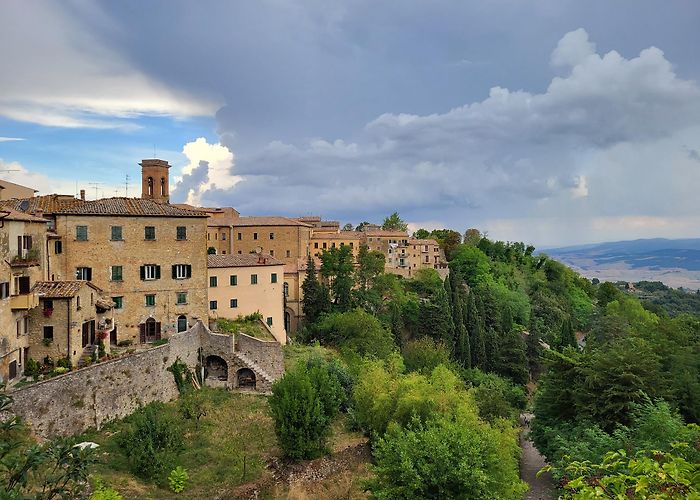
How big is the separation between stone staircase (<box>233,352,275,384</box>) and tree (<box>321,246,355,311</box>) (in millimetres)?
25728

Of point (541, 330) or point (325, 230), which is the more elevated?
point (325, 230)

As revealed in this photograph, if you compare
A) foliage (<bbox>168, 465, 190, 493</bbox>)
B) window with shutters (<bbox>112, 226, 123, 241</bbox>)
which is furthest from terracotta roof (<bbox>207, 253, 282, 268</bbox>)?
foliage (<bbox>168, 465, 190, 493</bbox>)

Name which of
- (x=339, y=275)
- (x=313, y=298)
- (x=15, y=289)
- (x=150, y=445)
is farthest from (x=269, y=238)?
(x=150, y=445)

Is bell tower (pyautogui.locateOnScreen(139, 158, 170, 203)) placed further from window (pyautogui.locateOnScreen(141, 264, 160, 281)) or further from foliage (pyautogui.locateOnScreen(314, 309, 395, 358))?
foliage (pyautogui.locateOnScreen(314, 309, 395, 358))

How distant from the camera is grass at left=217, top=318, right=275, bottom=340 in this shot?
42.4 meters

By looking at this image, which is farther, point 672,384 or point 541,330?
point 541,330

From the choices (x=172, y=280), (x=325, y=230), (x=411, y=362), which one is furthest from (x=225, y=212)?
(x=172, y=280)

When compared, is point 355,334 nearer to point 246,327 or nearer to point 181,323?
point 246,327

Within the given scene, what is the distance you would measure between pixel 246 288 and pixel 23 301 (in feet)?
67.0

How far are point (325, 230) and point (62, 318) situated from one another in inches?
2786

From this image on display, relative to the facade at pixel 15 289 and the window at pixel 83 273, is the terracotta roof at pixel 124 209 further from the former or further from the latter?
the facade at pixel 15 289

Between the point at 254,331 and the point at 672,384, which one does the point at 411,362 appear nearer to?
the point at 254,331

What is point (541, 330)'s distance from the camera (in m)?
A: 98.5

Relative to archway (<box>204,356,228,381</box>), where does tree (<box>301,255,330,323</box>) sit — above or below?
above
